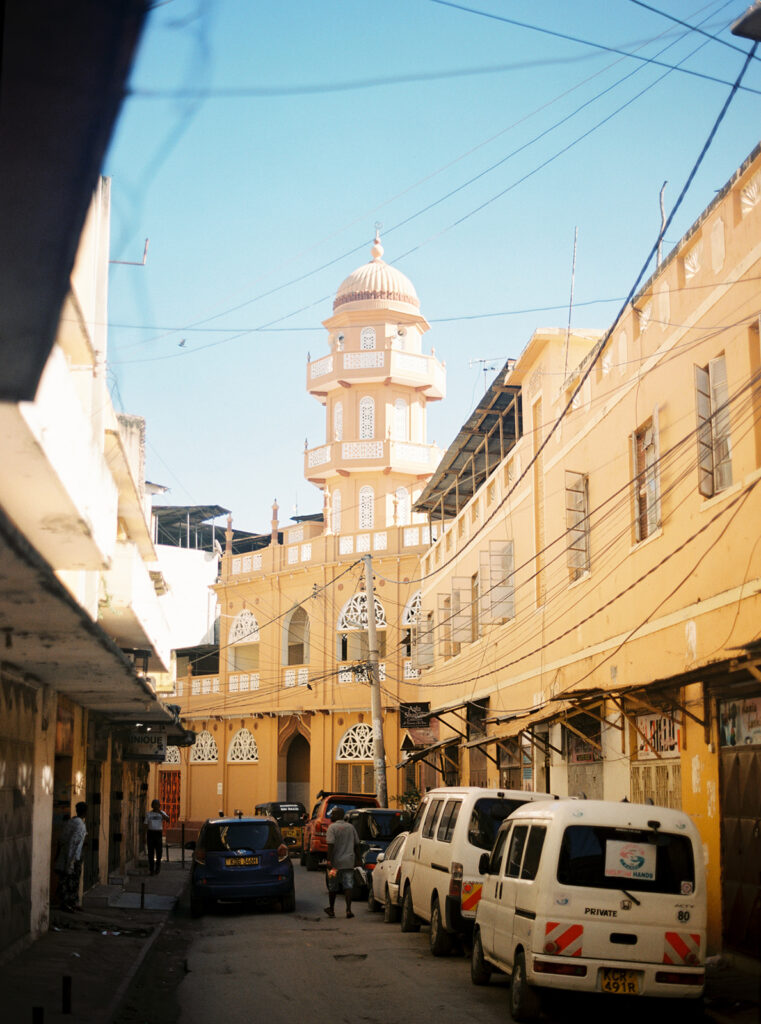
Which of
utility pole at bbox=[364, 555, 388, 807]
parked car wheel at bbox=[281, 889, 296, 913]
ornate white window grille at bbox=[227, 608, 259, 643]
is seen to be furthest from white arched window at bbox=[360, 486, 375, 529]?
parked car wheel at bbox=[281, 889, 296, 913]

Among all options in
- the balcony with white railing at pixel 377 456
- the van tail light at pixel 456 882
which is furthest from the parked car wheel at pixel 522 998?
the balcony with white railing at pixel 377 456

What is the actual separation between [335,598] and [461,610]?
1455 centimetres

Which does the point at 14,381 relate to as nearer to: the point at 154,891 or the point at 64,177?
the point at 64,177

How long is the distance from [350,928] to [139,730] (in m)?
12.5

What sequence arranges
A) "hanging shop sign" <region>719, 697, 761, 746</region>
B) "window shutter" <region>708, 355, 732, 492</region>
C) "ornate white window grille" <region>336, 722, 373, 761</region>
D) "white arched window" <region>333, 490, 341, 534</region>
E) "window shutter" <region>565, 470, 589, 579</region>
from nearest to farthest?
"hanging shop sign" <region>719, 697, 761, 746</region>, "window shutter" <region>708, 355, 732, 492</region>, "window shutter" <region>565, 470, 589, 579</region>, "ornate white window grille" <region>336, 722, 373, 761</region>, "white arched window" <region>333, 490, 341, 534</region>

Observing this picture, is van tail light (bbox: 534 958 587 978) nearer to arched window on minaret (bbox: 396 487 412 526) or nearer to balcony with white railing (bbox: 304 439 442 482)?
arched window on minaret (bbox: 396 487 412 526)

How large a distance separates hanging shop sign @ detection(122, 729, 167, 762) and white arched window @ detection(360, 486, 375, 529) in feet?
54.1

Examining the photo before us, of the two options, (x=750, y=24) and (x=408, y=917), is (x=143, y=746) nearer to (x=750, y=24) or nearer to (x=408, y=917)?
(x=408, y=917)

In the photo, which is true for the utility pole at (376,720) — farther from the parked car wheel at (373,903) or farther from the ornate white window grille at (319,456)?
the ornate white window grille at (319,456)

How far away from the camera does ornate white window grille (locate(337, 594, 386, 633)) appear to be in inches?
1729

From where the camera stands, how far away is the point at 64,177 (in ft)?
19.3

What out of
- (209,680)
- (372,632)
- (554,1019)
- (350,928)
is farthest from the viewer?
(209,680)

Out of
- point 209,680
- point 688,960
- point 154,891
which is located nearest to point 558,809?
point 688,960

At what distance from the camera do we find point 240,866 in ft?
65.1
